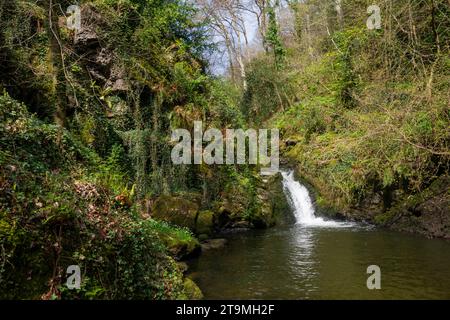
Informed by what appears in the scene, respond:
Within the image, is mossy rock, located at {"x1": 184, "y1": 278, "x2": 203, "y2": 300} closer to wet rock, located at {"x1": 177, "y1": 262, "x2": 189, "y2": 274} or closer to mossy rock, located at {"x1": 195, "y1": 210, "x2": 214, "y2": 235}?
wet rock, located at {"x1": 177, "y1": 262, "x2": 189, "y2": 274}

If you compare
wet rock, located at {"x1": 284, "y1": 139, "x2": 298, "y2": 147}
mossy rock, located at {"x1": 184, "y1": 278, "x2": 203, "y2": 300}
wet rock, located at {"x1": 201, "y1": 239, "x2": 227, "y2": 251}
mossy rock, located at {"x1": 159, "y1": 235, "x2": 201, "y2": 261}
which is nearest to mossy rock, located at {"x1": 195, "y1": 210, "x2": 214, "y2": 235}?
wet rock, located at {"x1": 201, "y1": 239, "x2": 227, "y2": 251}

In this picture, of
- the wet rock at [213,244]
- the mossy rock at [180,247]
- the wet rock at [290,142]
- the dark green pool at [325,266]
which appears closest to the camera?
the dark green pool at [325,266]

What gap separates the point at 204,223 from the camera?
12094 mm

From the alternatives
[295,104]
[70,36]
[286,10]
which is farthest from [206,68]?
[286,10]

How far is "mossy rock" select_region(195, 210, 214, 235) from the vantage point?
11.9 metres

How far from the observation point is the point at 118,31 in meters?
13.0

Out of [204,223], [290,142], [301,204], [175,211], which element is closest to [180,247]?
[175,211]

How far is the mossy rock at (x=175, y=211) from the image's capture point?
37.0 ft

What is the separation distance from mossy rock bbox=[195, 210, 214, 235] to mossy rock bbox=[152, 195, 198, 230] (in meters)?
0.23

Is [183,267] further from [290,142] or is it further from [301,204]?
[290,142]

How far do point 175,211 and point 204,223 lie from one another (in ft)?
3.78

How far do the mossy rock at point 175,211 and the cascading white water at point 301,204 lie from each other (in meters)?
5.15

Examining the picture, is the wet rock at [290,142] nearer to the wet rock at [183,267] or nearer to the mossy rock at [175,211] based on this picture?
the mossy rock at [175,211]

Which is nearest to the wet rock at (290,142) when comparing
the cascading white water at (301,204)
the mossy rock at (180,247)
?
the cascading white water at (301,204)
